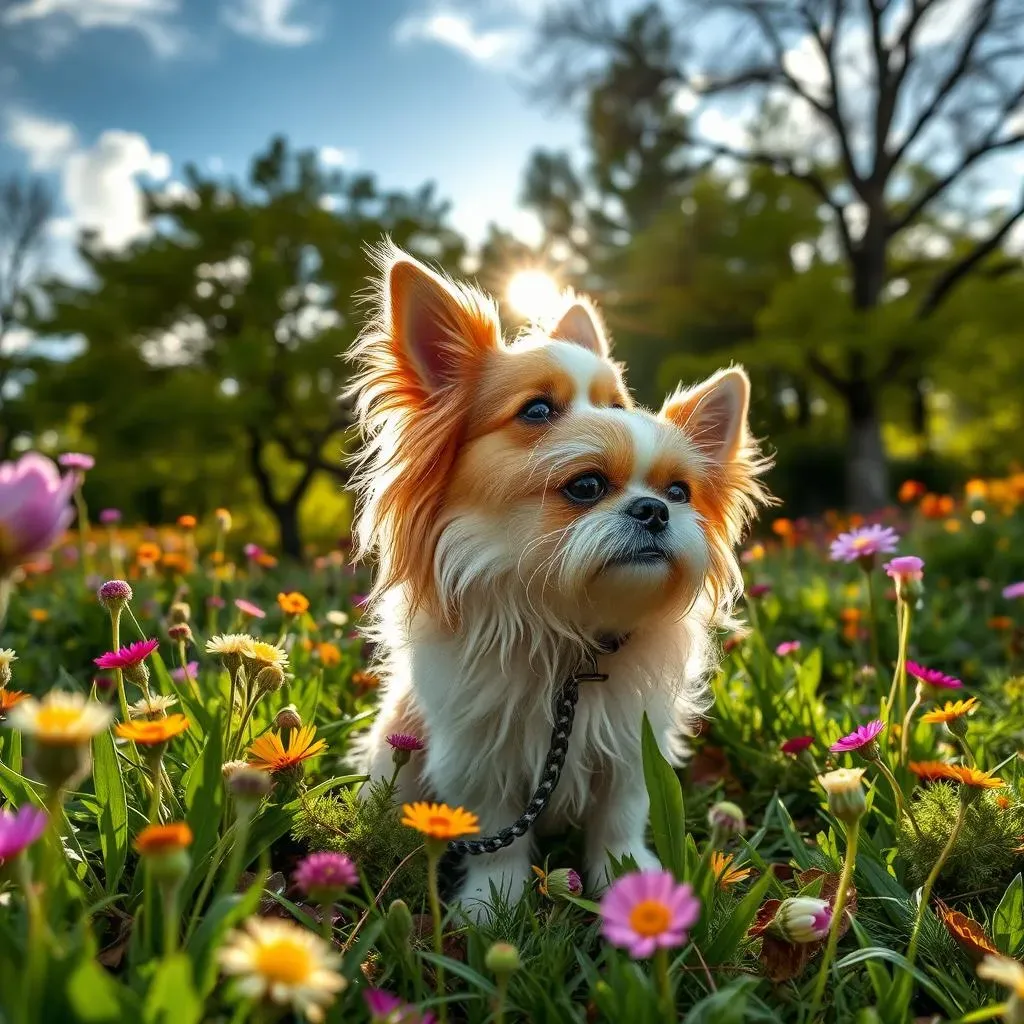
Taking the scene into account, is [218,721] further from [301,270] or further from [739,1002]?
[301,270]

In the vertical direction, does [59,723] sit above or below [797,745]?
above

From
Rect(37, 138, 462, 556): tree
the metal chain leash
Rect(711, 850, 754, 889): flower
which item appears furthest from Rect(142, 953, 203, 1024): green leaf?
Rect(37, 138, 462, 556): tree

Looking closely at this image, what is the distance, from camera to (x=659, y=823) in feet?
4.66

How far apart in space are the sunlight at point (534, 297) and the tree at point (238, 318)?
11.1m

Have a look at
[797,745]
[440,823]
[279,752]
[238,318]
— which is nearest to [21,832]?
[440,823]

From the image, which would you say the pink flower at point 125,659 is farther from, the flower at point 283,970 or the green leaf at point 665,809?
the green leaf at point 665,809

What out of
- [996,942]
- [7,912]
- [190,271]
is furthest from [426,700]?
[190,271]

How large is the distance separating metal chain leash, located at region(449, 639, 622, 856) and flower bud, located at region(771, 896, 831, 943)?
56 centimetres

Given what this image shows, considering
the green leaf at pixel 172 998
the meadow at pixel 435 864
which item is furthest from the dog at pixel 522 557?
the green leaf at pixel 172 998

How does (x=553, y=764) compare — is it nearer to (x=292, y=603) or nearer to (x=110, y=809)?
(x=110, y=809)

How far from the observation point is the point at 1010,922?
146 cm

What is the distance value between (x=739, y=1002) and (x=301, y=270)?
53.8 ft

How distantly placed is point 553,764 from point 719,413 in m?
0.99

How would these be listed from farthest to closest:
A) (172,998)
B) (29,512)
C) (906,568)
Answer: (906,568) < (172,998) < (29,512)
